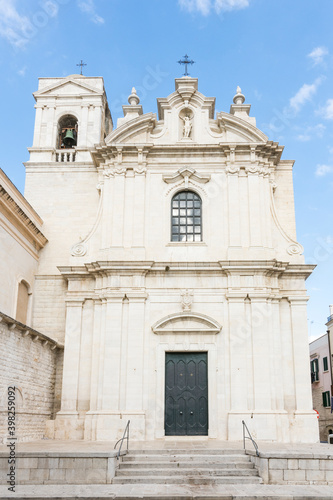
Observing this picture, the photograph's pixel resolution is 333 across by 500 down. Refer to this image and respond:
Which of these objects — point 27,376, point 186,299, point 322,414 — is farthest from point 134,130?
point 322,414

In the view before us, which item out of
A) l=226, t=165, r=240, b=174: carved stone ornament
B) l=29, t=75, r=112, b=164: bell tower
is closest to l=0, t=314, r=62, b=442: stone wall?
l=29, t=75, r=112, b=164: bell tower

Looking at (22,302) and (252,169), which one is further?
(252,169)

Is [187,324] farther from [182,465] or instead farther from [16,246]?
[16,246]

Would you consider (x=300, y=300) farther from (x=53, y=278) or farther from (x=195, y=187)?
(x=53, y=278)

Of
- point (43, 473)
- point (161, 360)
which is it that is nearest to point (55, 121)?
point (161, 360)

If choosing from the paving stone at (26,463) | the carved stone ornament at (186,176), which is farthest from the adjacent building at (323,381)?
the paving stone at (26,463)

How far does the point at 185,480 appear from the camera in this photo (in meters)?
11.8

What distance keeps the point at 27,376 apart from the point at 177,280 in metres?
6.26

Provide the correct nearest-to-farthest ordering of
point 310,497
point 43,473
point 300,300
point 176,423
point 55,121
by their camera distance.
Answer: point 310,497 → point 43,473 → point 176,423 → point 300,300 → point 55,121

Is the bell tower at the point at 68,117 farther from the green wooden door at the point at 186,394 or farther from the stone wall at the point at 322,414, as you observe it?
the stone wall at the point at 322,414

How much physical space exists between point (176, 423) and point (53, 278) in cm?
772

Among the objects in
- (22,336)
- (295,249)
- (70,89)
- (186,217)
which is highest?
(70,89)

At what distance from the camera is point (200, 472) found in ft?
40.1

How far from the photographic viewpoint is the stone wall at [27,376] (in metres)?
15.7
